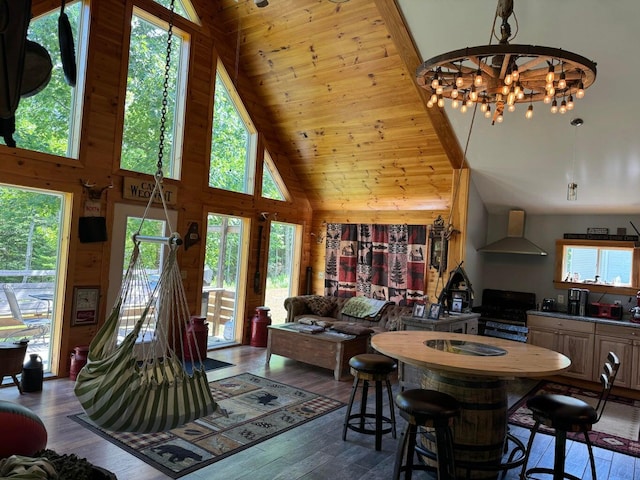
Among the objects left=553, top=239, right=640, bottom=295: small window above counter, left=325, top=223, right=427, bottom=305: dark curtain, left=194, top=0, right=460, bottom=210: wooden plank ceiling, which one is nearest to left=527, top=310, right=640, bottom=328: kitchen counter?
left=553, top=239, right=640, bottom=295: small window above counter

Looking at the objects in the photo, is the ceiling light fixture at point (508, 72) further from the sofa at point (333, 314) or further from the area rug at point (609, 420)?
the sofa at point (333, 314)

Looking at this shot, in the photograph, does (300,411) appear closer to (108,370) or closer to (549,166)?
(108,370)

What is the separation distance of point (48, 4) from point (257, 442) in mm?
4508

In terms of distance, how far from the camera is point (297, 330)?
5.56 metres

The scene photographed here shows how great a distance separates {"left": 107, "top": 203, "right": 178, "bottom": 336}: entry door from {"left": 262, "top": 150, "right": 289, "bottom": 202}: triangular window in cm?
191

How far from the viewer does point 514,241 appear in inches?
246

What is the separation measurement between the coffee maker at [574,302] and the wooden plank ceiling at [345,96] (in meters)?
1.94

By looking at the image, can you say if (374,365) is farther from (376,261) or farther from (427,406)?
(376,261)

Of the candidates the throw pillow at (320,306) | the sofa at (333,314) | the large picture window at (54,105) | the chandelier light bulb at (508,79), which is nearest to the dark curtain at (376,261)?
the sofa at (333,314)

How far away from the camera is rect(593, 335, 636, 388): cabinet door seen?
201 inches

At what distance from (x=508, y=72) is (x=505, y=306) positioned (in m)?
4.19

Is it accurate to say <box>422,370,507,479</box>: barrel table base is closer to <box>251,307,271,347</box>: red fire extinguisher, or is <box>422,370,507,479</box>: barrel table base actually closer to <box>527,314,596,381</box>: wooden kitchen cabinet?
<box>527,314,596,381</box>: wooden kitchen cabinet

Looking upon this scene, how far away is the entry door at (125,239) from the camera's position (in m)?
5.02

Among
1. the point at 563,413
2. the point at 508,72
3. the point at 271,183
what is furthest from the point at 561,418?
the point at 271,183
